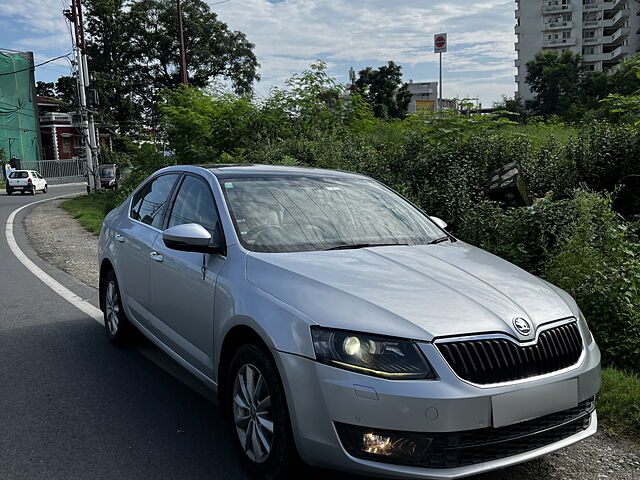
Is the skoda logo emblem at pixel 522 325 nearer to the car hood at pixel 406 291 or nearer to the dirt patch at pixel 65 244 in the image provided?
the car hood at pixel 406 291

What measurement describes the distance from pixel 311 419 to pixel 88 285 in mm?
6245

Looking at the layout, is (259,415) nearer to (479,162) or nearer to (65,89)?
(479,162)

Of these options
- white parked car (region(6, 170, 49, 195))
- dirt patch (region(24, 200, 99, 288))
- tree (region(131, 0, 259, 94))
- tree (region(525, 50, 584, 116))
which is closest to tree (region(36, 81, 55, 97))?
tree (region(131, 0, 259, 94))

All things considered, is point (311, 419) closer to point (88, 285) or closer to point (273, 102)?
point (88, 285)

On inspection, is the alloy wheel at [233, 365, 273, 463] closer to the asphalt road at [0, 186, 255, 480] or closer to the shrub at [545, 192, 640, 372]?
the asphalt road at [0, 186, 255, 480]

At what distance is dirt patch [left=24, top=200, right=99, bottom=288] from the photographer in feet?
30.6

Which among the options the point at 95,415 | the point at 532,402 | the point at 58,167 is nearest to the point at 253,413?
the point at 532,402

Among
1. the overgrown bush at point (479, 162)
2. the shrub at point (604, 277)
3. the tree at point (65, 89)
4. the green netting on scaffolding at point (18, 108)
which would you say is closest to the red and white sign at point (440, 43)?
the overgrown bush at point (479, 162)

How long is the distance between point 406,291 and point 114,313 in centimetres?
344

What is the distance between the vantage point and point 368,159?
11.2 metres

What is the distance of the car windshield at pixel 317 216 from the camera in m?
3.65

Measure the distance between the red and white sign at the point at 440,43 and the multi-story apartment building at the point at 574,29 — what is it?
6339 centimetres

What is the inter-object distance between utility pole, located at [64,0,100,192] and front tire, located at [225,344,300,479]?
2876 cm

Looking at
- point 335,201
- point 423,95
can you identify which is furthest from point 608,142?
point 423,95
